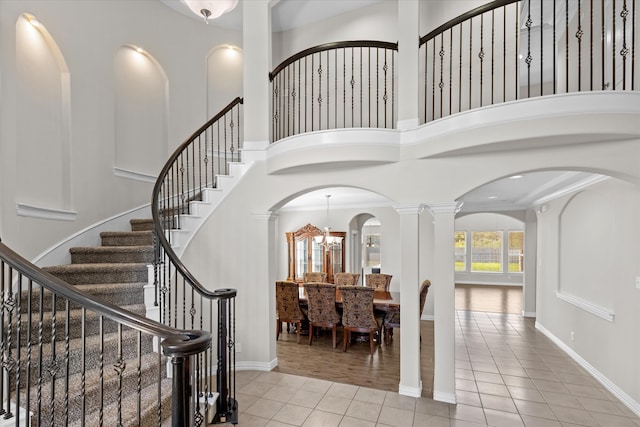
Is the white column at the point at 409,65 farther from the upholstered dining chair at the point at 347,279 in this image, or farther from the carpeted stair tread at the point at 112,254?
the upholstered dining chair at the point at 347,279

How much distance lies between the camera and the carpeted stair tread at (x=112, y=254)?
11.1 feet

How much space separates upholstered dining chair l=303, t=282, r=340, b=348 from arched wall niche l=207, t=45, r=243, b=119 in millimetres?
3370

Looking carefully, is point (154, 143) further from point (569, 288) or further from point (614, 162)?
point (569, 288)

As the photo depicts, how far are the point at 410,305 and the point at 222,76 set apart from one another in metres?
4.77

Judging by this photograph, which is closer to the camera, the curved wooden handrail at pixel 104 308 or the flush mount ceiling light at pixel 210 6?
the curved wooden handrail at pixel 104 308

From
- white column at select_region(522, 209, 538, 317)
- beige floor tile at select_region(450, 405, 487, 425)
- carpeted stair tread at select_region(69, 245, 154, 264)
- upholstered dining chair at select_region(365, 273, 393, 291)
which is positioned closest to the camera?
beige floor tile at select_region(450, 405, 487, 425)

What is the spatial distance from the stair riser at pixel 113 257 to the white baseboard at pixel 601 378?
16.4 feet

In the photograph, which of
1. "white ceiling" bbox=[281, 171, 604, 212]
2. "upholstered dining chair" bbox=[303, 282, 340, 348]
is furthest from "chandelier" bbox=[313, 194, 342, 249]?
"upholstered dining chair" bbox=[303, 282, 340, 348]

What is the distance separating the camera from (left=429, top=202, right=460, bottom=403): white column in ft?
10.7

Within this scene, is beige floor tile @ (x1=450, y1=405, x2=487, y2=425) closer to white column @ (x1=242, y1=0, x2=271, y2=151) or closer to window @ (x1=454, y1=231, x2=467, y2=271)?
white column @ (x1=242, y1=0, x2=271, y2=151)

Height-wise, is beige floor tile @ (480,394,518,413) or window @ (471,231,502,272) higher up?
window @ (471,231,502,272)

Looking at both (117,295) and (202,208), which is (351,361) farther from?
(117,295)

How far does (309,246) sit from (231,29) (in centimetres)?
489

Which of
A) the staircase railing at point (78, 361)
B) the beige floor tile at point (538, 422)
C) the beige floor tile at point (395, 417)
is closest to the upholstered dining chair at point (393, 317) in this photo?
the beige floor tile at point (395, 417)
